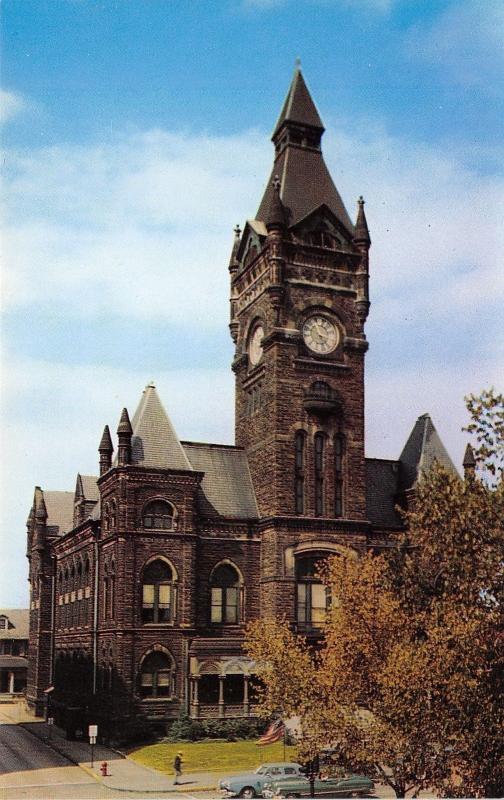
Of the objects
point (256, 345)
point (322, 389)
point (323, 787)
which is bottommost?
point (323, 787)

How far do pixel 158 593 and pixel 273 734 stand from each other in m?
9.60

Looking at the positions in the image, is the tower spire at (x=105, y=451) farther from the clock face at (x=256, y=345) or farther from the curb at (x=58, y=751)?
the curb at (x=58, y=751)

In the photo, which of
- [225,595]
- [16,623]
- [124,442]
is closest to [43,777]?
[225,595]

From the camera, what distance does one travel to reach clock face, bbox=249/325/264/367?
188 ft

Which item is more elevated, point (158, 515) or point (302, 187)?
point (302, 187)

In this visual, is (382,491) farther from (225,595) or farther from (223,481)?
(225,595)

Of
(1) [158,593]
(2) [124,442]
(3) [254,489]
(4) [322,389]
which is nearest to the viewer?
(1) [158,593]

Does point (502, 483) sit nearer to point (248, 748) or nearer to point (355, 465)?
point (248, 748)

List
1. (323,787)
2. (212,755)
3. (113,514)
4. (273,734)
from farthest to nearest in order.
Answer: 1. (113,514)
2. (273,734)
3. (212,755)
4. (323,787)

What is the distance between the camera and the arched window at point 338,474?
54688 millimetres

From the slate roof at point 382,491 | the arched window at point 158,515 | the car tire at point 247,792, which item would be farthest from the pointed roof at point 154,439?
the car tire at point 247,792

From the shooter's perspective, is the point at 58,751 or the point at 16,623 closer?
the point at 58,751

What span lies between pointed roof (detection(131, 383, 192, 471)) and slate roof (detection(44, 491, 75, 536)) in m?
24.5

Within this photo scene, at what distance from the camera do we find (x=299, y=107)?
61375 millimetres
